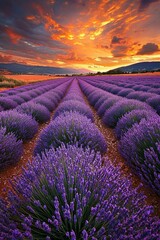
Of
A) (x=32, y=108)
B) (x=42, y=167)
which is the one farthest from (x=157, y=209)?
(x=32, y=108)

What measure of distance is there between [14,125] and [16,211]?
2.78 meters

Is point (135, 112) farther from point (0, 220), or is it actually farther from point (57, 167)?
point (0, 220)

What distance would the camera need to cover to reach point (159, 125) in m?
2.46

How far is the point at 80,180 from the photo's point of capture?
1.31m

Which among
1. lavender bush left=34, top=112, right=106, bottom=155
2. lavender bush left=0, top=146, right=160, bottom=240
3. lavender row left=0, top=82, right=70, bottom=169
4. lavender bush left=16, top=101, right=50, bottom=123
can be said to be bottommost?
lavender bush left=16, top=101, right=50, bottom=123

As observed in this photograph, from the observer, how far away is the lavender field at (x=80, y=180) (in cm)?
105

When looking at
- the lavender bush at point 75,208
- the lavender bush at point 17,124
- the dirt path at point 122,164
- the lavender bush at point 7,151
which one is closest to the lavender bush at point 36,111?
the lavender bush at point 17,124

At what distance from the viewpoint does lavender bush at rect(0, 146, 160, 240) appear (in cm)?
100

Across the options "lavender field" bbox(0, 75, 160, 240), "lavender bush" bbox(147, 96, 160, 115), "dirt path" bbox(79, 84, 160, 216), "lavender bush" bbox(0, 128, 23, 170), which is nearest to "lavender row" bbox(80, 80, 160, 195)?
"lavender field" bbox(0, 75, 160, 240)

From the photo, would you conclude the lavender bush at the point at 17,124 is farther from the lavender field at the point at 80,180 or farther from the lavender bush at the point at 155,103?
the lavender bush at the point at 155,103

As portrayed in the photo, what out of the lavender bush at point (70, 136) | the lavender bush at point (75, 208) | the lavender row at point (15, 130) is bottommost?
the lavender row at point (15, 130)

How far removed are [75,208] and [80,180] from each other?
19 cm

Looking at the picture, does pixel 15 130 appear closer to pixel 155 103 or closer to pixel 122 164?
pixel 122 164

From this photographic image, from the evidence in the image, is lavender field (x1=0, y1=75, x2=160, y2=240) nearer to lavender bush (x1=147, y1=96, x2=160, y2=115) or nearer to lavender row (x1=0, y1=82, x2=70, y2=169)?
lavender row (x1=0, y1=82, x2=70, y2=169)
